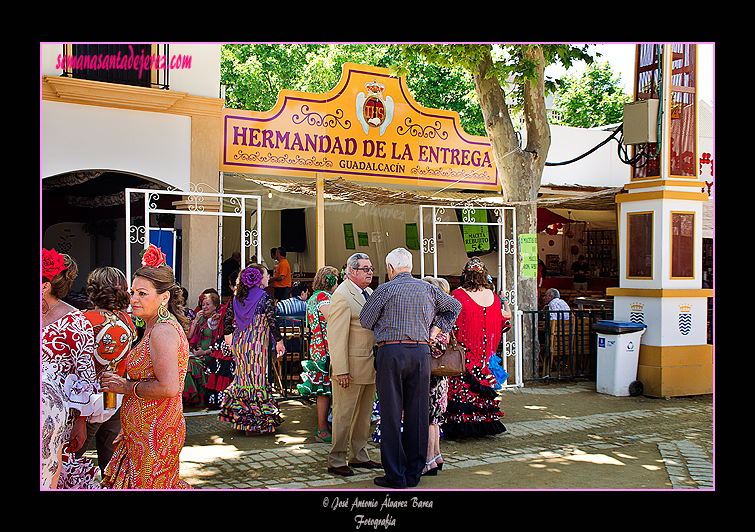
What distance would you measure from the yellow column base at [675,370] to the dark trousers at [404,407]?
4865 mm

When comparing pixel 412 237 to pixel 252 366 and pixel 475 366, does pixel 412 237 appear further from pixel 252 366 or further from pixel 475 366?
pixel 252 366

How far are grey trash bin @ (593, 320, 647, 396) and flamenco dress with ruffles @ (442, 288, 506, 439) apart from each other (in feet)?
9.06

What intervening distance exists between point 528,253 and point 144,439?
273 inches

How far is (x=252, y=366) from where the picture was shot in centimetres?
657

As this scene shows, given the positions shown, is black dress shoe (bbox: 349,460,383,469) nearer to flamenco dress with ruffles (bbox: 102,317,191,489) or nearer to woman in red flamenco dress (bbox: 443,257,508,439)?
woman in red flamenco dress (bbox: 443,257,508,439)

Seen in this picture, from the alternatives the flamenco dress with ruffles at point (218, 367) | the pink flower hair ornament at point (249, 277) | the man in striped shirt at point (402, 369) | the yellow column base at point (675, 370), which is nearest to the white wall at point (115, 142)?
the flamenco dress with ruffles at point (218, 367)

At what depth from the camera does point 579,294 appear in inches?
551

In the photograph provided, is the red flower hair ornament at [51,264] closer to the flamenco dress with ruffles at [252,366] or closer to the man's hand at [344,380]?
the man's hand at [344,380]

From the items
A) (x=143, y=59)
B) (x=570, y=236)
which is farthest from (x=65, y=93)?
(x=570, y=236)

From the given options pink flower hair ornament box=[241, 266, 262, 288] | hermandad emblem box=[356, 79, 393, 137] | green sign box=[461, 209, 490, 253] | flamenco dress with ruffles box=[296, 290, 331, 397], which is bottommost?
flamenco dress with ruffles box=[296, 290, 331, 397]

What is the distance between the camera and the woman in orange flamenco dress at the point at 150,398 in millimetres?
3508

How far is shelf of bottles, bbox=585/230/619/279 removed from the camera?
17500 millimetres

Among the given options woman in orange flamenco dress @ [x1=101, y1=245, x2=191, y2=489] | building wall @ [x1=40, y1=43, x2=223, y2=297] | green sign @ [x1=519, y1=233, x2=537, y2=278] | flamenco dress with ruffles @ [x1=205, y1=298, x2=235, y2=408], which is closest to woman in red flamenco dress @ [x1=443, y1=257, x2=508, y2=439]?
flamenco dress with ruffles @ [x1=205, y1=298, x2=235, y2=408]

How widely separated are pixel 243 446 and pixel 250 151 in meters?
4.37
